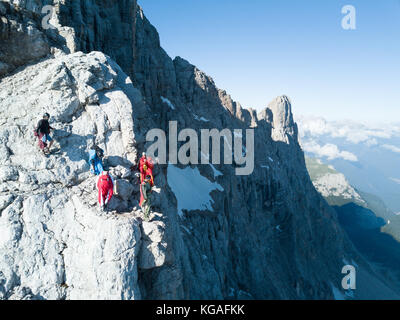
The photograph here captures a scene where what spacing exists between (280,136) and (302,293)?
69293 mm

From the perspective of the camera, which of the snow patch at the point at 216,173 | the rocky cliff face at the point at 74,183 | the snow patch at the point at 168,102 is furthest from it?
the snow patch at the point at 216,173

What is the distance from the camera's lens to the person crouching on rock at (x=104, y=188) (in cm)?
1149

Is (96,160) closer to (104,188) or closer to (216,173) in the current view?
(104,188)

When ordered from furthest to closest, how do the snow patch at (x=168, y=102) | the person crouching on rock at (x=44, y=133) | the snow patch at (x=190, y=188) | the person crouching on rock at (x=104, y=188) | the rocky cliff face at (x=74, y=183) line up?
the snow patch at (x=168, y=102), the snow patch at (x=190, y=188), the person crouching on rock at (x=44, y=133), the person crouching on rock at (x=104, y=188), the rocky cliff face at (x=74, y=183)

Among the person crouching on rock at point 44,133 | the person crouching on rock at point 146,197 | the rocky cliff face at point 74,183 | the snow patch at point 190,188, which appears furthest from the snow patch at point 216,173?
the person crouching on rock at point 44,133

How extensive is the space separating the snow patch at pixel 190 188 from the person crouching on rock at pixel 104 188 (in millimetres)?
29643

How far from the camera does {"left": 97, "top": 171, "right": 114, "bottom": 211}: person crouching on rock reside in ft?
37.7

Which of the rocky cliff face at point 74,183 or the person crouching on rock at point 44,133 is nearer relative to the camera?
the rocky cliff face at point 74,183

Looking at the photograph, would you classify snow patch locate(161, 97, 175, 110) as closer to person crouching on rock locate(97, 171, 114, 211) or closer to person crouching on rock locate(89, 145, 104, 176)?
person crouching on rock locate(89, 145, 104, 176)

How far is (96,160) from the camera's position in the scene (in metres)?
12.9

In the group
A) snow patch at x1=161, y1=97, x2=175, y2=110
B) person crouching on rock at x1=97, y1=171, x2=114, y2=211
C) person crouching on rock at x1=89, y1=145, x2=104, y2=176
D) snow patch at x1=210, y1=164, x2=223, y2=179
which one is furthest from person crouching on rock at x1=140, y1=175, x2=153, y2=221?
snow patch at x1=210, y1=164, x2=223, y2=179

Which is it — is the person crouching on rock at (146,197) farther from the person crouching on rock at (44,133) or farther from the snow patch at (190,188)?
the snow patch at (190,188)

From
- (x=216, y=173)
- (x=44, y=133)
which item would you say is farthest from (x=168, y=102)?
(x=44, y=133)

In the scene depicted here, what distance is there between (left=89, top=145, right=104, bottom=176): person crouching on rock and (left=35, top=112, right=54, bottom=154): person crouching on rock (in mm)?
2240
